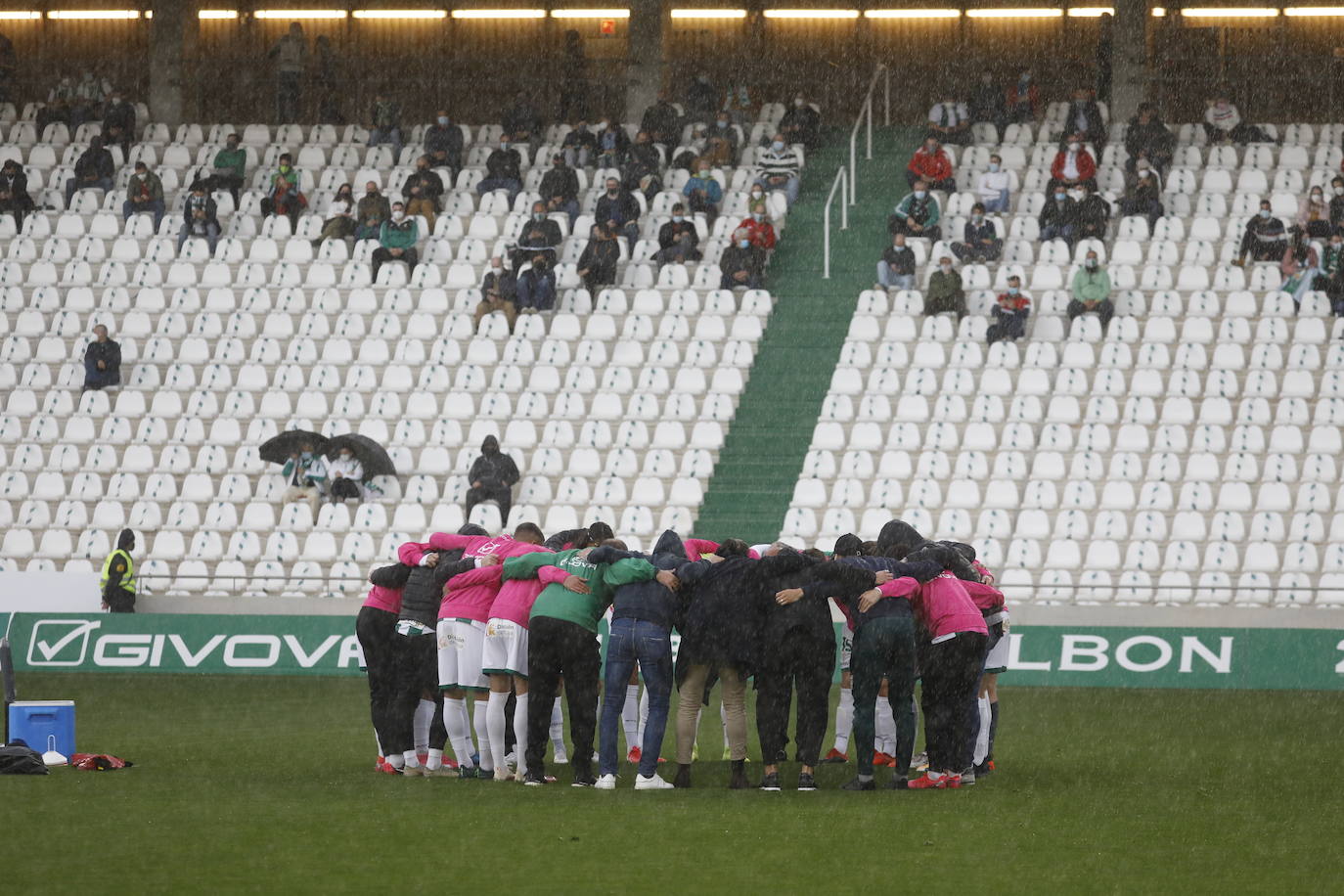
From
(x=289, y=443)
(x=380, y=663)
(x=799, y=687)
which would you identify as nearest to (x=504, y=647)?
(x=380, y=663)

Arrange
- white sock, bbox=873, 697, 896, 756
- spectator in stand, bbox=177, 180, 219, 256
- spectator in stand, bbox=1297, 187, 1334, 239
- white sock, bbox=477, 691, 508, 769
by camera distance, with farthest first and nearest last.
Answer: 1. spectator in stand, bbox=177, 180, 219, 256
2. spectator in stand, bbox=1297, 187, 1334, 239
3. white sock, bbox=873, 697, 896, 756
4. white sock, bbox=477, 691, 508, 769

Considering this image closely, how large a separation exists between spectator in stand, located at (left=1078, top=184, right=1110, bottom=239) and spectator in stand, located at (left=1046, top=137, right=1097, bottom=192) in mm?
707

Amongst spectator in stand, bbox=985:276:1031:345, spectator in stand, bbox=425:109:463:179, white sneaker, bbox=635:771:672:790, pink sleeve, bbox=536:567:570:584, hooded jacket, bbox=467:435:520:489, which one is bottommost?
white sneaker, bbox=635:771:672:790

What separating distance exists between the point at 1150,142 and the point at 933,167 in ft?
10.4

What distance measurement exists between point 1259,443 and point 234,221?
52.1 feet

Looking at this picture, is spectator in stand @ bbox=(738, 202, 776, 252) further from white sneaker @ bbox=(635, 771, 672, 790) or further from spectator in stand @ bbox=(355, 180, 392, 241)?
white sneaker @ bbox=(635, 771, 672, 790)

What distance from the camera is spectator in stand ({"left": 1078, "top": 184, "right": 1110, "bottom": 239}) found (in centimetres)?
2759

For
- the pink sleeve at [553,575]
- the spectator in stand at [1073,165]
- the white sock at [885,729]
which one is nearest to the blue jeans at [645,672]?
the pink sleeve at [553,575]

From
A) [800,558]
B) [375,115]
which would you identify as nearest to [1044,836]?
[800,558]

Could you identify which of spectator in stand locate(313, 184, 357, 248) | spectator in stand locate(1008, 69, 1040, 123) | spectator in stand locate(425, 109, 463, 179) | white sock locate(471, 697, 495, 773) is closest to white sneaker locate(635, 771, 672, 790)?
white sock locate(471, 697, 495, 773)

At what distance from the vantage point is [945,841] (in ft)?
34.4

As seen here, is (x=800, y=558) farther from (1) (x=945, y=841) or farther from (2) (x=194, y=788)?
(2) (x=194, y=788)

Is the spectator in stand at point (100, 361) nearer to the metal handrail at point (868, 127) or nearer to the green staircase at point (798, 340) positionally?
the green staircase at point (798, 340)

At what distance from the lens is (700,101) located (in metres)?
31.5
